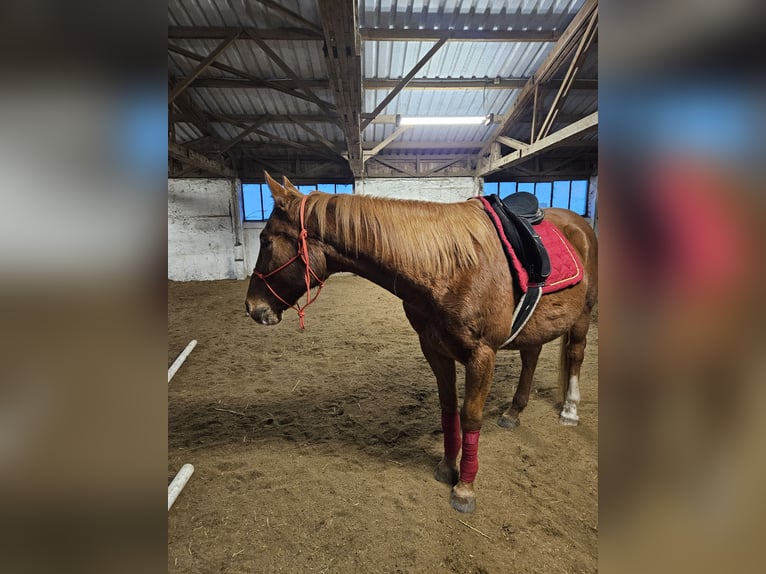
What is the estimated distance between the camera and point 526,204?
229 cm

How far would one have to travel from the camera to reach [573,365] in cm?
266

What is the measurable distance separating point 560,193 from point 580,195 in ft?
2.24

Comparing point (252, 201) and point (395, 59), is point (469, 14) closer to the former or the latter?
point (395, 59)

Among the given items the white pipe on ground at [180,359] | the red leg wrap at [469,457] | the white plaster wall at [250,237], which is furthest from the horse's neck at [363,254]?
the white plaster wall at [250,237]

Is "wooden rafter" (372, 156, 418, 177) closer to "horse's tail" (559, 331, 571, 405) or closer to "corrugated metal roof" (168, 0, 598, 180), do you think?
"corrugated metal roof" (168, 0, 598, 180)

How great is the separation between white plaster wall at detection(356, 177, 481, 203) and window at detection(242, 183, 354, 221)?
67cm

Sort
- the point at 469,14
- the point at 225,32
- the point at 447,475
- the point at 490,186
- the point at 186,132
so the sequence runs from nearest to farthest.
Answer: the point at 447,475 < the point at 225,32 < the point at 469,14 < the point at 186,132 < the point at 490,186

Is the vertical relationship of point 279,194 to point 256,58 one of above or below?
below

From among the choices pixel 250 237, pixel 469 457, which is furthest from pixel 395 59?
pixel 250 237

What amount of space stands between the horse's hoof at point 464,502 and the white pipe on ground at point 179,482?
1500mm

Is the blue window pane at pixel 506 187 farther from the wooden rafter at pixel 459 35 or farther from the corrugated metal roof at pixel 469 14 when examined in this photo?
the corrugated metal roof at pixel 469 14

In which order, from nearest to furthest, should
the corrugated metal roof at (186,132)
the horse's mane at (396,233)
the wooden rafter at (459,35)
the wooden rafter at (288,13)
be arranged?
1. the horse's mane at (396,233)
2. the wooden rafter at (288,13)
3. the wooden rafter at (459,35)
4. the corrugated metal roof at (186,132)

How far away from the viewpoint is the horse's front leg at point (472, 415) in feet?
5.69
